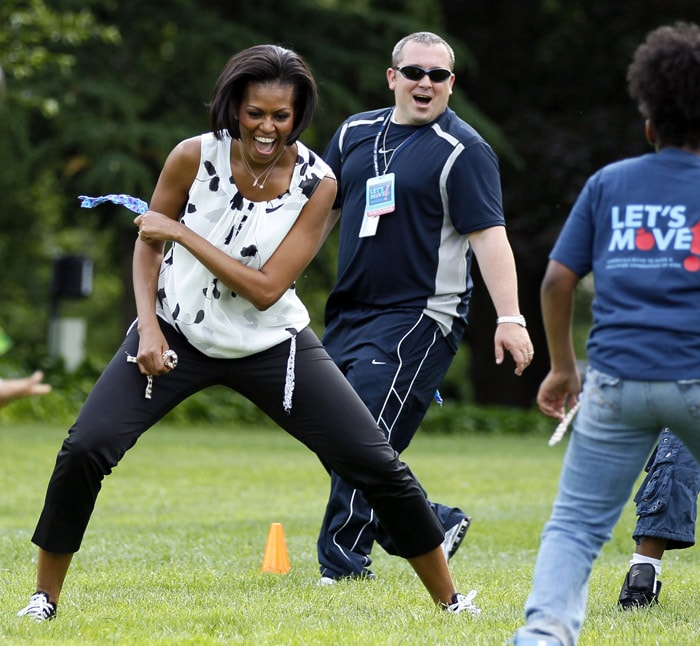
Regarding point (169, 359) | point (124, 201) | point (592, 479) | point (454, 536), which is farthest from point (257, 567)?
point (592, 479)

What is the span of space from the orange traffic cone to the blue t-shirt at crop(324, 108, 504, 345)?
1.21 metres

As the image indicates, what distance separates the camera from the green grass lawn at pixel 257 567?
466cm

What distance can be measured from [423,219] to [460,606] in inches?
69.1

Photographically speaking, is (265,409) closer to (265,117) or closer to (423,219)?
(265,117)

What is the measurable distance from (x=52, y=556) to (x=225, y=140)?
1591 mm

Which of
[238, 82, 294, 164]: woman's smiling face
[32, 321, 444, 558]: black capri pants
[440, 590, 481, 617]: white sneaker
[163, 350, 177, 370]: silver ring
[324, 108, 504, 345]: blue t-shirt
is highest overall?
[238, 82, 294, 164]: woman's smiling face

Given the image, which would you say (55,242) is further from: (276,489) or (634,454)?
(634,454)

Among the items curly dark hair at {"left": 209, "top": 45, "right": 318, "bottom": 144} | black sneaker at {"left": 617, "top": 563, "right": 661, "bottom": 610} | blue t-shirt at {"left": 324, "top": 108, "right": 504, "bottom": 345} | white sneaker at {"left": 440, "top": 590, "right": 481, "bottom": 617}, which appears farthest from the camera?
blue t-shirt at {"left": 324, "top": 108, "right": 504, "bottom": 345}

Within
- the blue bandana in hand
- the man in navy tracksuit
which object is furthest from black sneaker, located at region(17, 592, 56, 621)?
the man in navy tracksuit

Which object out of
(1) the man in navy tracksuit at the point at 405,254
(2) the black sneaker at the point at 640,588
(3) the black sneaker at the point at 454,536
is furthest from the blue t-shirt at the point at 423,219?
(2) the black sneaker at the point at 640,588

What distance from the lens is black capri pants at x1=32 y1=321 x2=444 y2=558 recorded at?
4.65 metres

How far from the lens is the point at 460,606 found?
5.05m

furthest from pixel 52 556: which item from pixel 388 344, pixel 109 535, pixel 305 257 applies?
pixel 109 535

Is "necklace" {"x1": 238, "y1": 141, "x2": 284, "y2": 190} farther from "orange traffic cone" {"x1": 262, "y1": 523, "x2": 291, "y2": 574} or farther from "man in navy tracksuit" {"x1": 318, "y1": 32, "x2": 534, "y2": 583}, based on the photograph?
"orange traffic cone" {"x1": 262, "y1": 523, "x2": 291, "y2": 574}
